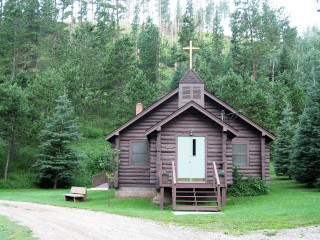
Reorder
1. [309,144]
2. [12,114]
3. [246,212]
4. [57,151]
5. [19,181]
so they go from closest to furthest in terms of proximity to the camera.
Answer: [246,212] < [309,144] < [12,114] < [57,151] < [19,181]

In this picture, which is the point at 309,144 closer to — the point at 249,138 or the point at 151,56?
the point at 249,138

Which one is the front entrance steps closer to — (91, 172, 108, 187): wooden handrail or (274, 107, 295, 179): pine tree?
(91, 172, 108, 187): wooden handrail

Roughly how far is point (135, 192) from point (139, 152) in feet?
7.87

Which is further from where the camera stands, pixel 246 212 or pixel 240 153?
pixel 240 153

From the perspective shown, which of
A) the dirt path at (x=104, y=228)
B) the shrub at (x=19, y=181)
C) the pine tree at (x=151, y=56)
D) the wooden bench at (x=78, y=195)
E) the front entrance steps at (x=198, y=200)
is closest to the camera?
the dirt path at (x=104, y=228)

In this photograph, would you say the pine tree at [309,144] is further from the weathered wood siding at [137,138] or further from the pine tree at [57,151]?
the pine tree at [57,151]

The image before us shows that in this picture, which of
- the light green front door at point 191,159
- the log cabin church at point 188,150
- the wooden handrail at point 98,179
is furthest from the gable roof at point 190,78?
the wooden handrail at point 98,179

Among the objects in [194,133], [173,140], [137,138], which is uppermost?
[194,133]

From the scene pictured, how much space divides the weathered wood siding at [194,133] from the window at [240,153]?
13.3 ft

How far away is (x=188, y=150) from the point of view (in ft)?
61.3

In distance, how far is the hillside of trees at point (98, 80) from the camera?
31.6 metres

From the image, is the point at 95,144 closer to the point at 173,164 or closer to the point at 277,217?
the point at 173,164

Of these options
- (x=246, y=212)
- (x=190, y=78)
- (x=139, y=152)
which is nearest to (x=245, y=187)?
(x=246, y=212)

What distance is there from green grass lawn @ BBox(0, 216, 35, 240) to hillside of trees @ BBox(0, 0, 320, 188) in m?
14.4
